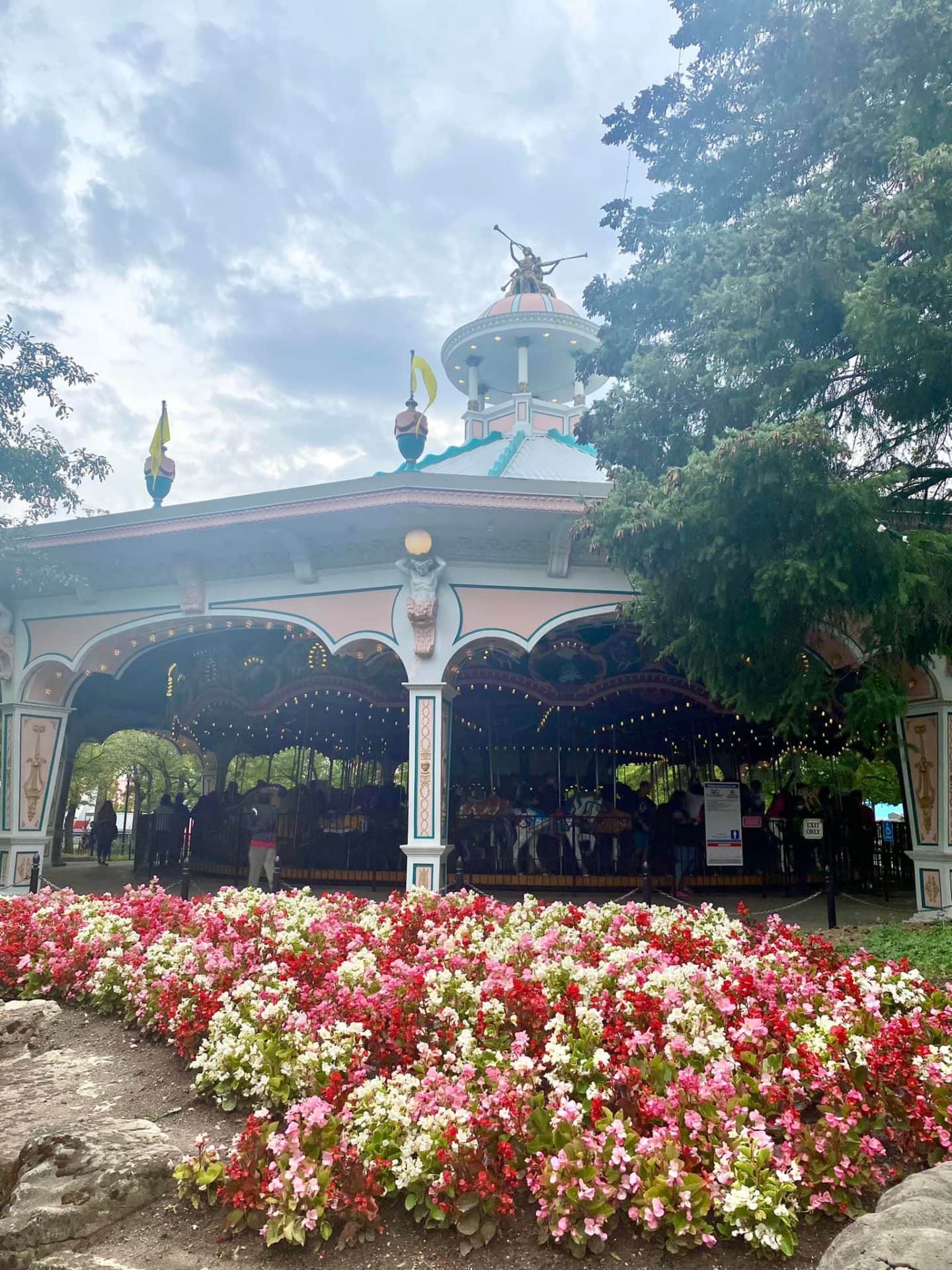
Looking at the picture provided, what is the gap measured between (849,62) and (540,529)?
5.59 metres

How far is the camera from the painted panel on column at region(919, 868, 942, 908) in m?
10.6

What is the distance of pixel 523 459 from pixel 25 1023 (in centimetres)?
1154

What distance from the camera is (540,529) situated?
11164 millimetres

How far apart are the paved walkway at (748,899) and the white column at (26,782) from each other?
1084 mm

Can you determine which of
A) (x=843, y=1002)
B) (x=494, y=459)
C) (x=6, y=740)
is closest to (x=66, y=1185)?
(x=843, y=1002)

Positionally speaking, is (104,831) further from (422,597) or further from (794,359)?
(794,359)

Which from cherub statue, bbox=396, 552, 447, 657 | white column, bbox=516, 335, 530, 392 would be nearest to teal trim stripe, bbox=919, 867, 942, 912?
cherub statue, bbox=396, 552, 447, 657

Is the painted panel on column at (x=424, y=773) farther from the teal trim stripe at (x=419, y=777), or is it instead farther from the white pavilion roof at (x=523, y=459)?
the white pavilion roof at (x=523, y=459)

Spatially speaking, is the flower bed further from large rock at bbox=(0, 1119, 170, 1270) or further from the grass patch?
the grass patch

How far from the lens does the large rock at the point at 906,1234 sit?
229cm

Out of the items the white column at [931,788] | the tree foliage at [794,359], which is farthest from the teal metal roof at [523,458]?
the white column at [931,788]

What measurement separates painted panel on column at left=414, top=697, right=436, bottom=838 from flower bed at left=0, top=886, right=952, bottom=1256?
13.4 feet

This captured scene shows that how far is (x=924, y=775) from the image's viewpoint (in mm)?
10984

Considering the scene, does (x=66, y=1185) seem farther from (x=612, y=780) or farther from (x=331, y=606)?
(x=612, y=780)
